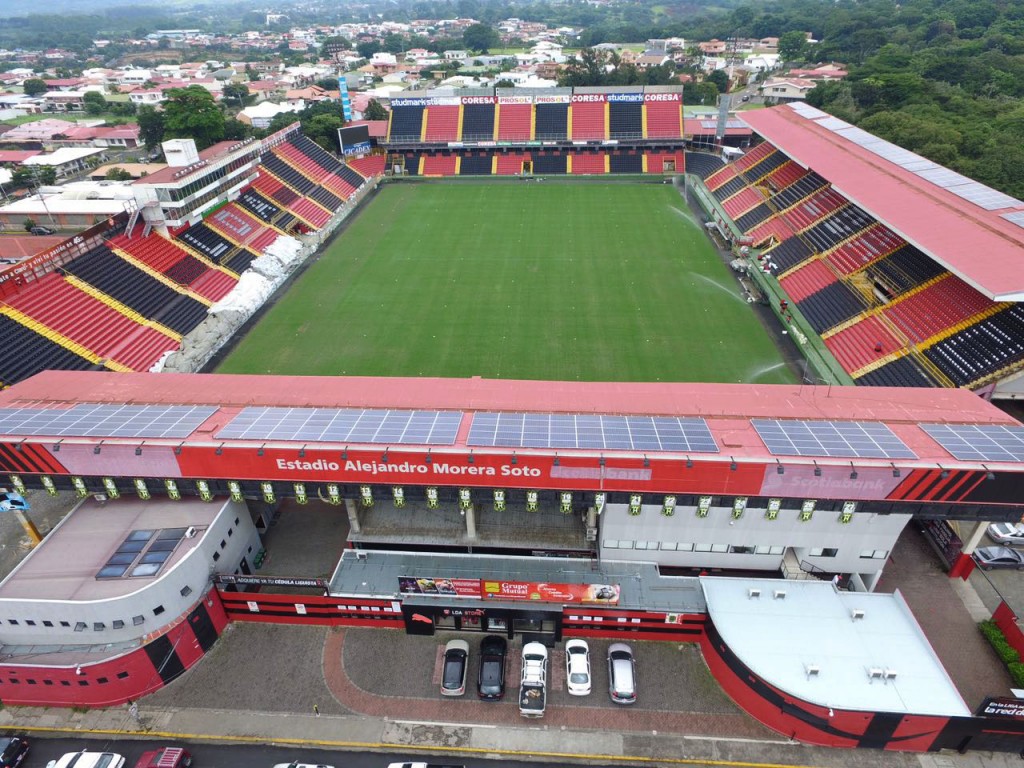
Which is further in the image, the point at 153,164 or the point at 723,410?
the point at 153,164

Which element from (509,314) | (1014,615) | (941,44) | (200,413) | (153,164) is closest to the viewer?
(1014,615)

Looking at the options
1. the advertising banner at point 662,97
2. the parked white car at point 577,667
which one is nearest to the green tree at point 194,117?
the advertising banner at point 662,97

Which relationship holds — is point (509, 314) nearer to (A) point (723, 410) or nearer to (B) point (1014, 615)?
(A) point (723, 410)

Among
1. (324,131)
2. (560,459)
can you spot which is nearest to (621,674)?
(560,459)

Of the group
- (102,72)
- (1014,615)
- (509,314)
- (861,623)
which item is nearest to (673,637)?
(861,623)

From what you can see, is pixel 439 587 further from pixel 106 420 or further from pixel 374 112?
pixel 374 112

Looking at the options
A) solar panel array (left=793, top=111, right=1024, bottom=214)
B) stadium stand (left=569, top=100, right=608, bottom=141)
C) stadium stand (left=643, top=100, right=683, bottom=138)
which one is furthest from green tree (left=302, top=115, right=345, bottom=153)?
solar panel array (left=793, top=111, right=1024, bottom=214)

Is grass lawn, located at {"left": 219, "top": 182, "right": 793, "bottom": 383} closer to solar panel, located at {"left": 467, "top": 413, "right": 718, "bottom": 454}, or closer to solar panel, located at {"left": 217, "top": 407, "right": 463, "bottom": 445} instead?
solar panel, located at {"left": 467, "top": 413, "right": 718, "bottom": 454}
